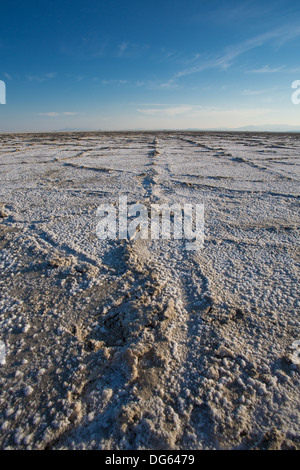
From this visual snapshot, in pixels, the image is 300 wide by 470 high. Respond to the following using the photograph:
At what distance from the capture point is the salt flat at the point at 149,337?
932 millimetres

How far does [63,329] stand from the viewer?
1.35m

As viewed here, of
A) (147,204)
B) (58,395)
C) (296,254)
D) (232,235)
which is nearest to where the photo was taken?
(58,395)

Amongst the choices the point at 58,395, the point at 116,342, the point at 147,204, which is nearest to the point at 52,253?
the point at 116,342

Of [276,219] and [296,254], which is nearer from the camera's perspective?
[296,254]

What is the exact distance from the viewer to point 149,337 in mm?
1294

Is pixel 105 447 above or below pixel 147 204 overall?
below

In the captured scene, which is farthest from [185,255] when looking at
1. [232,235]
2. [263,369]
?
[263,369]

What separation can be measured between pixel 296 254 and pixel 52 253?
6.73 feet

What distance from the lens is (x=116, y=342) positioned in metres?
1.29

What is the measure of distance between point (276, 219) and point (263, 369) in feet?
6.62

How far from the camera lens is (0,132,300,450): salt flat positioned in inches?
36.7
